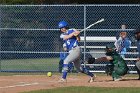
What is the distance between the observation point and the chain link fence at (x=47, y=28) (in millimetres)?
23406

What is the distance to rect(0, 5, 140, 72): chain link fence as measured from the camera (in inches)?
922

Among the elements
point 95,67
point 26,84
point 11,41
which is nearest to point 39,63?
point 11,41

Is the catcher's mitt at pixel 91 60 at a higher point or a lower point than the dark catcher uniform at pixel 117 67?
higher

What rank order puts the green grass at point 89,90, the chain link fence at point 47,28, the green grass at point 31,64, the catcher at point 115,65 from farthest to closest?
the green grass at point 31,64, the chain link fence at point 47,28, the catcher at point 115,65, the green grass at point 89,90

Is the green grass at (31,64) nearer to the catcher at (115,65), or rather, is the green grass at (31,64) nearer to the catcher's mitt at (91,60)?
the catcher's mitt at (91,60)

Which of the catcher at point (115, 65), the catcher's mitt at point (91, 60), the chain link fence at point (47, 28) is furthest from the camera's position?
the chain link fence at point (47, 28)

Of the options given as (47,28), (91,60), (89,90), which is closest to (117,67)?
(91,60)

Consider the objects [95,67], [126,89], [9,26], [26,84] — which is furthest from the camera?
A: [9,26]

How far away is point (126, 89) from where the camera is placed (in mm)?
14891

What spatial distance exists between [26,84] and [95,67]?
19.0 feet

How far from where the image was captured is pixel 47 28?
80.4ft

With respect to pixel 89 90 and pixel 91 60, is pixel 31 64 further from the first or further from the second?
pixel 89 90

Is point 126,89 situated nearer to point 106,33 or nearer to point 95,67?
point 95,67

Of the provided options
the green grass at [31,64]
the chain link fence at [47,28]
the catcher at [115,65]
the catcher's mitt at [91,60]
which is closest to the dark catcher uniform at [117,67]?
the catcher at [115,65]
